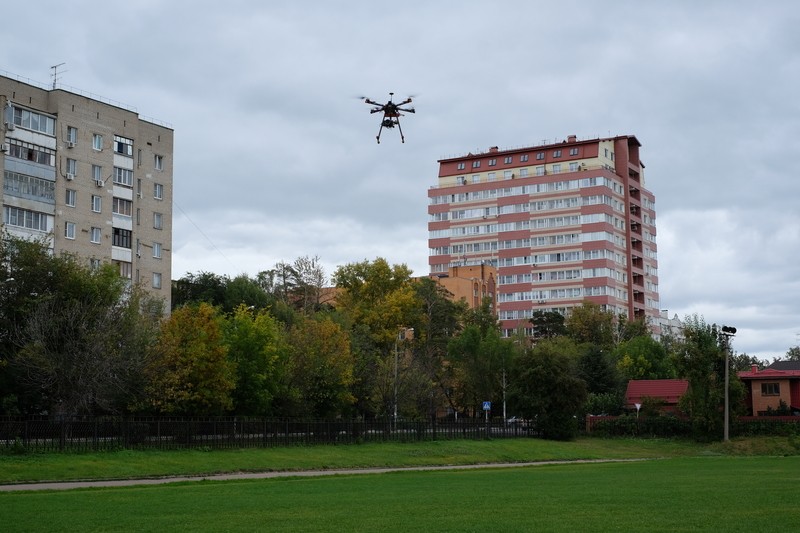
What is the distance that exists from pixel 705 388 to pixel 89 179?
187 ft

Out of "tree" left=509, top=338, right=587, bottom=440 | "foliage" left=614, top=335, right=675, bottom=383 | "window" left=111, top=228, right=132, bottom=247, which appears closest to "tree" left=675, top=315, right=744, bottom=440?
"tree" left=509, top=338, right=587, bottom=440

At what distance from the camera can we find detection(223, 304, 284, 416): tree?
6259cm

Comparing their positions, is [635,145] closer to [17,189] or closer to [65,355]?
[17,189]

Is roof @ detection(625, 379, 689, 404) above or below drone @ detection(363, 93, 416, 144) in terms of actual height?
below

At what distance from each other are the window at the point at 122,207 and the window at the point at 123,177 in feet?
5.00

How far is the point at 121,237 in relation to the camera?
285 ft

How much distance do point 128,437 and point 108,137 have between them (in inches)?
1780

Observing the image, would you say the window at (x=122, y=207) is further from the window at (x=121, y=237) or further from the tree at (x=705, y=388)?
the tree at (x=705, y=388)

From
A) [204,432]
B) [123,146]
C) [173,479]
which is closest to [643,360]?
[123,146]

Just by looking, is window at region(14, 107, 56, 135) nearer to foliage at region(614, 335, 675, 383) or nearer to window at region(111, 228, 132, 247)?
window at region(111, 228, 132, 247)

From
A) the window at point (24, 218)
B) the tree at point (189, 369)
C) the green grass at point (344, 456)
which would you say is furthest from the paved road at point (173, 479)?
the window at point (24, 218)

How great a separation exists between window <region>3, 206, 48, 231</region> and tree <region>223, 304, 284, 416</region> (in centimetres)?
2371

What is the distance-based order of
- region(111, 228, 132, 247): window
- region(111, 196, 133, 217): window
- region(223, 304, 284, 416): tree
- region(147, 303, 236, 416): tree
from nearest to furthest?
region(147, 303, 236, 416): tree
region(223, 304, 284, 416): tree
region(111, 228, 132, 247): window
region(111, 196, 133, 217): window

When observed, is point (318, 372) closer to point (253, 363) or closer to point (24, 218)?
point (253, 363)
